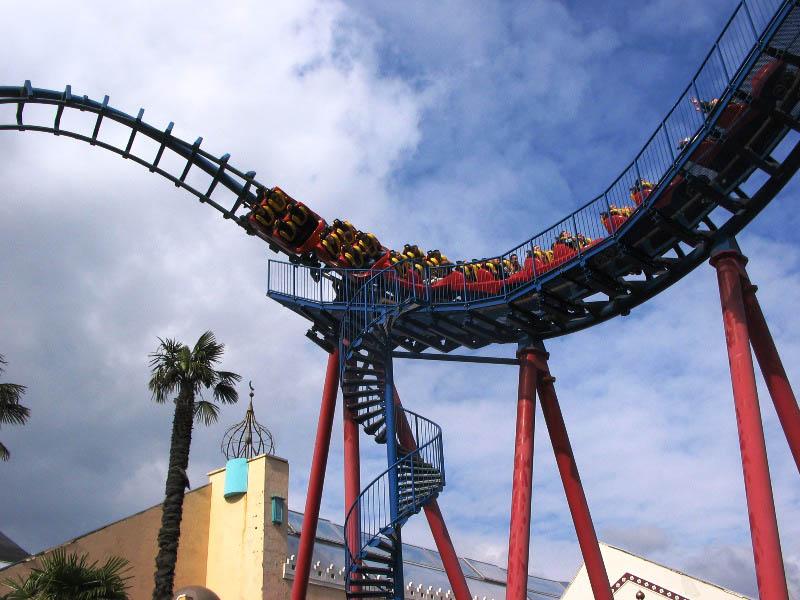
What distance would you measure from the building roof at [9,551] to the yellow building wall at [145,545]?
260 cm

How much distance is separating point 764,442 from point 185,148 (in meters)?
14.9

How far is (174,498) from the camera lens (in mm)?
18516

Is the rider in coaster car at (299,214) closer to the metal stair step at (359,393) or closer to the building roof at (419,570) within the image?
the metal stair step at (359,393)

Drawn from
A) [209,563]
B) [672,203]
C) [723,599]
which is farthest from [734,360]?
[209,563]

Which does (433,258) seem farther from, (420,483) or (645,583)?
(645,583)

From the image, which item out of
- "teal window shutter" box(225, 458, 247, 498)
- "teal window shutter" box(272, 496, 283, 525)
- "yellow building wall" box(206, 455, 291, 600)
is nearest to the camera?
"yellow building wall" box(206, 455, 291, 600)

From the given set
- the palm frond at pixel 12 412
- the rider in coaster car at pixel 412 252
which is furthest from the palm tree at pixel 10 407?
the rider in coaster car at pixel 412 252

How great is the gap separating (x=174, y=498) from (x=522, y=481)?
25.3 ft

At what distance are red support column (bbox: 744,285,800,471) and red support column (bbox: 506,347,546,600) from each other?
16.2ft

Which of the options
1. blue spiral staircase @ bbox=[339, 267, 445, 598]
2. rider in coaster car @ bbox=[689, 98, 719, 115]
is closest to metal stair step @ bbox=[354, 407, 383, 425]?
blue spiral staircase @ bbox=[339, 267, 445, 598]

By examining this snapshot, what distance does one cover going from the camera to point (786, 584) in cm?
1197

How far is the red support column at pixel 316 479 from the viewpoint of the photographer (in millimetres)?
19172

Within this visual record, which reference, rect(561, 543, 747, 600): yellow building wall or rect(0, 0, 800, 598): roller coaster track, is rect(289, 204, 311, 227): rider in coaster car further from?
rect(561, 543, 747, 600): yellow building wall

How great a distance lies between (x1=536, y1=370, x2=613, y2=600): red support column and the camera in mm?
16969
